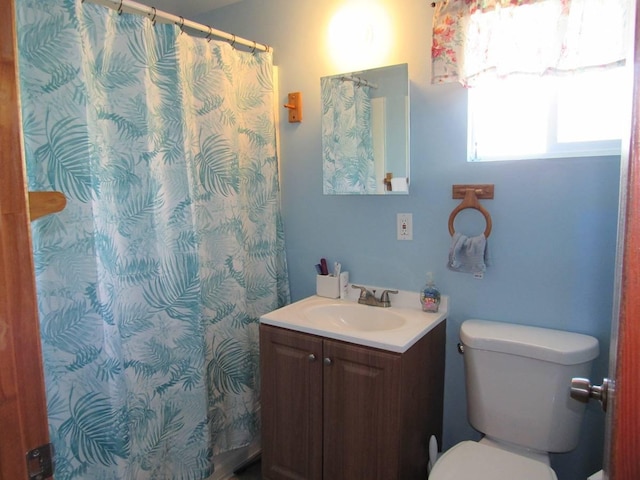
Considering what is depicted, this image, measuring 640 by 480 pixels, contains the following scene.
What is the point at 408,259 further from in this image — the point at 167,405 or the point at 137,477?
the point at 137,477

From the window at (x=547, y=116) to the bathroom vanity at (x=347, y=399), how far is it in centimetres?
74

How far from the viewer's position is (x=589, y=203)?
4.94ft

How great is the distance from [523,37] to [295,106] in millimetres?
1068

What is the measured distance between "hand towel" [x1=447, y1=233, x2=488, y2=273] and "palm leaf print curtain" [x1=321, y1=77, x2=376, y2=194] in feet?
1.50

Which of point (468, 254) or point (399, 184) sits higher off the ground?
point (399, 184)

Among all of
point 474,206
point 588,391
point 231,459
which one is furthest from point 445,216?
point 231,459

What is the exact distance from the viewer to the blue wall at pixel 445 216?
1.53 m

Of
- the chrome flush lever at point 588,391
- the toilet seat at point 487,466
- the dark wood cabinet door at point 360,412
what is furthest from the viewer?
the dark wood cabinet door at point 360,412

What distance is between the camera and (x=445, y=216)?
5.90ft

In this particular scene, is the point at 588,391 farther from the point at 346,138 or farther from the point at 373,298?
the point at 346,138

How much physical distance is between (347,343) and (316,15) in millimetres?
1514

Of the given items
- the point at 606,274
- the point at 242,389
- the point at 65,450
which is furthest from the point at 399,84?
the point at 65,450

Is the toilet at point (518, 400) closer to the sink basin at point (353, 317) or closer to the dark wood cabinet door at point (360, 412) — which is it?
the dark wood cabinet door at point (360, 412)

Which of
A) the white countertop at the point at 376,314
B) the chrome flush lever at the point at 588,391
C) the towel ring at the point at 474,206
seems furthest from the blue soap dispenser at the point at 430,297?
the chrome flush lever at the point at 588,391
